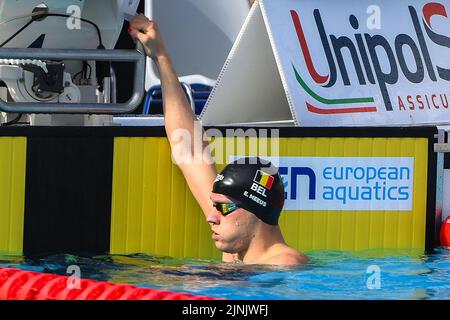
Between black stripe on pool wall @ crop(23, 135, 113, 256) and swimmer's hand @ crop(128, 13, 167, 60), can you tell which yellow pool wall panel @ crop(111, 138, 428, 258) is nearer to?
black stripe on pool wall @ crop(23, 135, 113, 256)

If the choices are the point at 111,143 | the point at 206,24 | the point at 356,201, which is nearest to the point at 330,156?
the point at 356,201

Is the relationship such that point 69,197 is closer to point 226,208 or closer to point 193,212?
point 193,212

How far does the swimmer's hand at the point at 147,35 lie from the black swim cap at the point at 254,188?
81 centimetres

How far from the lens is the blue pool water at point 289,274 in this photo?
17.0ft

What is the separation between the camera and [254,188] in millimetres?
5570

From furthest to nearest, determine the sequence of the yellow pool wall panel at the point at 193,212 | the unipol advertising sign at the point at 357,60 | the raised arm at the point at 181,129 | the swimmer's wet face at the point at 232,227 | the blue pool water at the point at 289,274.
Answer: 1. the unipol advertising sign at the point at 357,60
2. the yellow pool wall panel at the point at 193,212
3. the raised arm at the point at 181,129
4. the swimmer's wet face at the point at 232,227
5. the blue pool water at the point at 289,274

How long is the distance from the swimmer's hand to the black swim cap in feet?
2.66

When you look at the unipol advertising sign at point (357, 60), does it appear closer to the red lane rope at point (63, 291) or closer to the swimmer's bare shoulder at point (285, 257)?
the swimmer's bare shoulder at point (285, 257)

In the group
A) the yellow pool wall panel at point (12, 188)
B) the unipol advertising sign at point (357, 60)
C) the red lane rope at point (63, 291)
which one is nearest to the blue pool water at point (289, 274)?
the yellow pool wall panel at point (12, 188)

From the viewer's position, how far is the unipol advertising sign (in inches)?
253

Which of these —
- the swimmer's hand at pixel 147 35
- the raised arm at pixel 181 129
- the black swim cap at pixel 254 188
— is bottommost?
the black swim cap at pixel 254 188

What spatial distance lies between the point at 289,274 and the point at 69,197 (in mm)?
1345

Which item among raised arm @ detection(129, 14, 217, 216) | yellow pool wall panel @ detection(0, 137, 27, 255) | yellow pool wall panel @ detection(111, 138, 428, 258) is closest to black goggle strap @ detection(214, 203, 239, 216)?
raised arm @ detection(129, 14, 217, 216)
